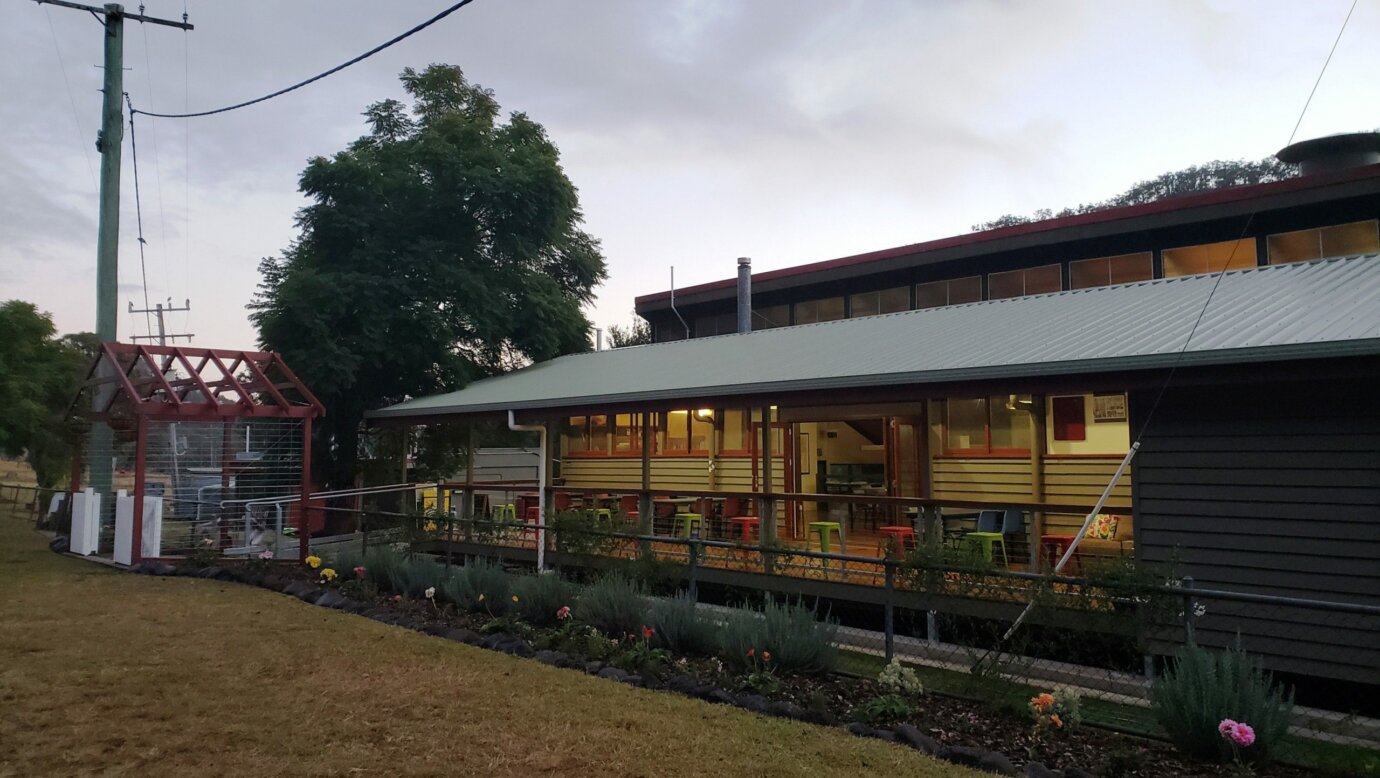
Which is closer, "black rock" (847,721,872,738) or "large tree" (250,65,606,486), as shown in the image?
"black rock" (847,721,872,738)

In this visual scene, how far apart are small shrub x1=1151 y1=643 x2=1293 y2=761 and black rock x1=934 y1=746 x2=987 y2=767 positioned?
116 cm

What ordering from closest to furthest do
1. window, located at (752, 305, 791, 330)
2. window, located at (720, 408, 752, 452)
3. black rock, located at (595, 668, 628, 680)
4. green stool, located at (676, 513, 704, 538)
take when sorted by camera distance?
black rock, located at (595, 668, 628, 680) < green stool, located at (676, 513, 704, 538) < window, located at (720, 408, 752, 452) < window, located at (752, 305, 791, 330)

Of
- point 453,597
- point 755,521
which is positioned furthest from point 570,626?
point 755,521

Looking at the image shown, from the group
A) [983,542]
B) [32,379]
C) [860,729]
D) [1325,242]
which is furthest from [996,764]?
[32,379]

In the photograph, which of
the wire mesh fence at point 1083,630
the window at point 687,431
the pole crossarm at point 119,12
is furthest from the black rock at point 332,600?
the pole crossarm at point 119,12

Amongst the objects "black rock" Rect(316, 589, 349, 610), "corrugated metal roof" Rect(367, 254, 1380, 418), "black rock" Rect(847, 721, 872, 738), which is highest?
"corrugated metal roof" Rect(367, 254, 1380, 418)

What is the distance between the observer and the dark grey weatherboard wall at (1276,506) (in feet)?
23.5

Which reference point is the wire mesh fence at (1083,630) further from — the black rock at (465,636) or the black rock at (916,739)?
the black rock at (465,636)

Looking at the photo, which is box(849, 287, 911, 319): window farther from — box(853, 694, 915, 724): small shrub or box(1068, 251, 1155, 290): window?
box(853, 694, 915, 724): small shrub

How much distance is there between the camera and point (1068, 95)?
15.2 m

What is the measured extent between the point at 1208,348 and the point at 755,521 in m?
6.40

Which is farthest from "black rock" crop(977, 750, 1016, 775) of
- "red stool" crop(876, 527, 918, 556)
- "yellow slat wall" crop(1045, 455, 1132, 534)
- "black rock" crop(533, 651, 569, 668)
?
"yellow slat wall" crop(1045, 455, 1132, 534)

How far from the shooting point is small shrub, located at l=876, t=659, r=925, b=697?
6.54 metres

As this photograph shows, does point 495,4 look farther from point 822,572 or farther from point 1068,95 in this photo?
point 1068,95
